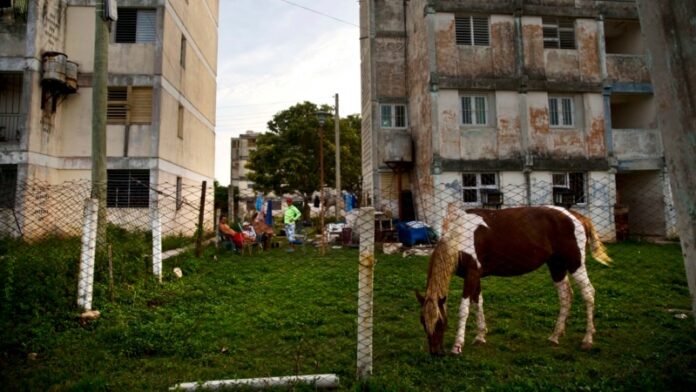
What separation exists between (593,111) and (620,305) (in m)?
11.9

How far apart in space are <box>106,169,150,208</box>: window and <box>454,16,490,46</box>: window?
12811 mm

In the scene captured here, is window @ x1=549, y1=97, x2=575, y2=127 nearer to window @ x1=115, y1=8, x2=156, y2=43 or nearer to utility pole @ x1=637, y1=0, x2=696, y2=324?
utility pole @ x1=637, y1=0, x2=696, y2=324

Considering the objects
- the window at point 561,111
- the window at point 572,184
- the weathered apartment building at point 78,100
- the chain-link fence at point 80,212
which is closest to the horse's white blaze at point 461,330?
the chain-link fence at point 80,212

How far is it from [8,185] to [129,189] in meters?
3.81

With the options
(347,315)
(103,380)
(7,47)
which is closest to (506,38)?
(347,315)

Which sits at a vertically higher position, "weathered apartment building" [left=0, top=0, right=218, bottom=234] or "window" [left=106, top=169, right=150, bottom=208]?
"weathered apartment building" [left=0, top=0, right=218, bottom=234]

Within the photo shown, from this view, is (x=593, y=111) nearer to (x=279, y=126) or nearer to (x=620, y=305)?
(x=620, y=305)

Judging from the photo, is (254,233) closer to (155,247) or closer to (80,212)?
(155,247)

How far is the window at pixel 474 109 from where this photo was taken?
15375 millimetres

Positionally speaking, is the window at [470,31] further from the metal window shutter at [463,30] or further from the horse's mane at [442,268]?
the horse's mane at [442,268]

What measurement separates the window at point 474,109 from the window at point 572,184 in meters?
3.52

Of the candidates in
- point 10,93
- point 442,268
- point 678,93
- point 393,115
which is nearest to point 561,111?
point 393,115

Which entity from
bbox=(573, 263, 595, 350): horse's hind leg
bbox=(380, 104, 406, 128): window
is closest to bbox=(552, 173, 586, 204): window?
bbox=(380, 104, 406, 128): window

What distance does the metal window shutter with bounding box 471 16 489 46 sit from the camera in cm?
1559
